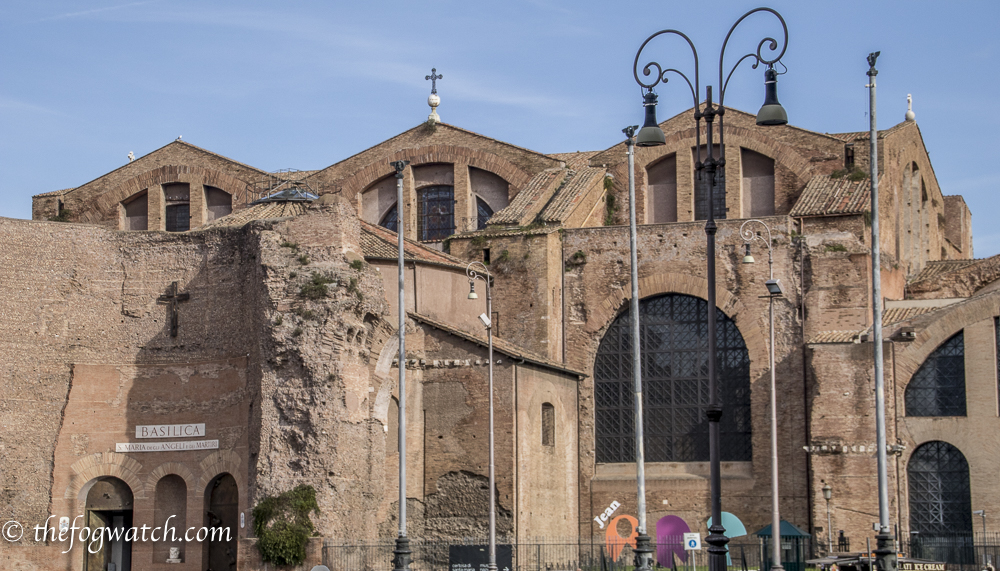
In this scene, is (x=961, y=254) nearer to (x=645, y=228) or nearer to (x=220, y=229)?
(x=645, y=228)

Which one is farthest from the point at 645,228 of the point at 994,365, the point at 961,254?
the point at 961,254

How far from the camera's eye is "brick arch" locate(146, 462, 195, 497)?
26875 mm

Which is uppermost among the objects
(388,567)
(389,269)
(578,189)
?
(578,189)

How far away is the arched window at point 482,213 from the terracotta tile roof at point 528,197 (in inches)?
70.3

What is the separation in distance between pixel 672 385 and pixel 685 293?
237cm

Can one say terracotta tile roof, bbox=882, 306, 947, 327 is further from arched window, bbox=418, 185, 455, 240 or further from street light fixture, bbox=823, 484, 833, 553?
arched window, bbox=418, 185, 455, 240

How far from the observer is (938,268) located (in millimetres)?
38406

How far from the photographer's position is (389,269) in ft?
101

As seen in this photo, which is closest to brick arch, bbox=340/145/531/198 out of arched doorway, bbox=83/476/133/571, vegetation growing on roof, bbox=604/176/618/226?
vegetation growing on roof, bbox=604/176/618/226

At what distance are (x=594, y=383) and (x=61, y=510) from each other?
13.6 m

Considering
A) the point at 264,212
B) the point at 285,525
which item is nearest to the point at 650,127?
the point at 285,525

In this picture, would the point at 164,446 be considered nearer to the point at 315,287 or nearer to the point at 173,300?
the point at 173,300

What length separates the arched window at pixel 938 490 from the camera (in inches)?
1154
